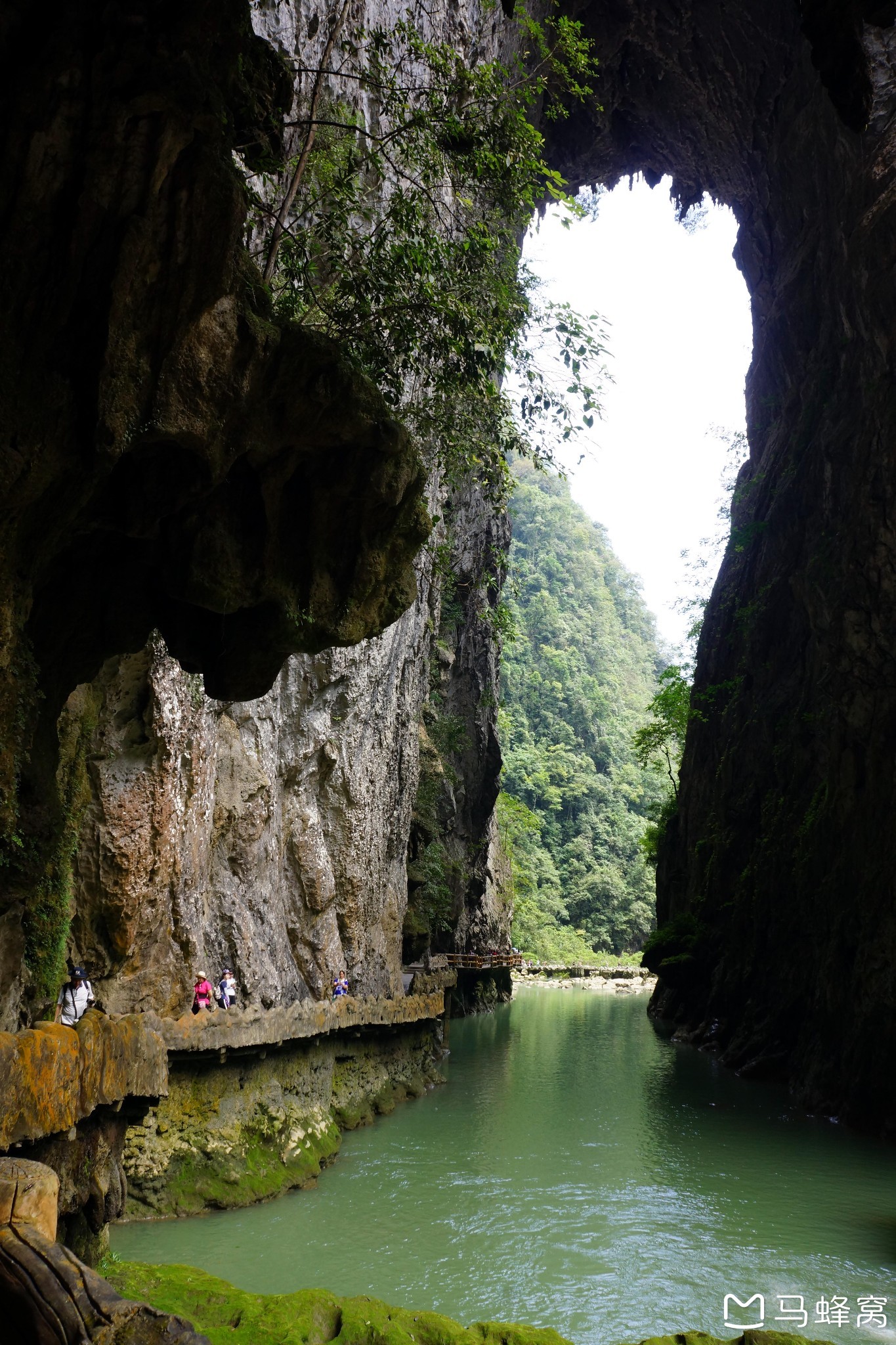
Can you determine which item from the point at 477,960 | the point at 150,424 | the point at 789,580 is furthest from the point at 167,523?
the point at 477,960

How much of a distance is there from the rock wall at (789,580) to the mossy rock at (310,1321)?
39.1 feet

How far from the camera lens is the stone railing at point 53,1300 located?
311 cm

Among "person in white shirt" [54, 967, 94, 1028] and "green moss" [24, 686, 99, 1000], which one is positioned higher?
"green moss" [24, 686, 99, 1000]

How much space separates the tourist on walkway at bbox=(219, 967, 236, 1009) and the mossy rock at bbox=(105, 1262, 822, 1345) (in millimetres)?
6227

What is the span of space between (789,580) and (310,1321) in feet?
71.6

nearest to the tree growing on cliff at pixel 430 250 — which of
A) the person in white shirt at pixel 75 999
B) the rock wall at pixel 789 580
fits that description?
the rock wall at pixel 789 580

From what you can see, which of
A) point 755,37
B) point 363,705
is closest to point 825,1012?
point 363,705

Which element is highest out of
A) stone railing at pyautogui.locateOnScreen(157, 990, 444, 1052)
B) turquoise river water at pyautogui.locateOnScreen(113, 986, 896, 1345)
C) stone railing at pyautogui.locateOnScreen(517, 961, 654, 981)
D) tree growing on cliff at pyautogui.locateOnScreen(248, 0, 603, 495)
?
tree growing on cliff at pyautogui.locateOnScreen(248, 0, 603, 495)

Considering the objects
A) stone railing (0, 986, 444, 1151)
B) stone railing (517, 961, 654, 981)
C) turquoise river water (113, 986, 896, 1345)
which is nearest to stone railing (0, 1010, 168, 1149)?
stone railing (0, 986, 444, 1151)

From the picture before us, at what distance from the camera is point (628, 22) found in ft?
93.0

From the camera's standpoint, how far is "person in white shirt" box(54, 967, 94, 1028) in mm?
8766

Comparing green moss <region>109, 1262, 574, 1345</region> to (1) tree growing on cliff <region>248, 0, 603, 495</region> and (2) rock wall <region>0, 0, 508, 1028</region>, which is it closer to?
(2) rock wall <region>0, 0, 508, 1028</region>

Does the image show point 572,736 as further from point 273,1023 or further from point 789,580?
point 273,1023

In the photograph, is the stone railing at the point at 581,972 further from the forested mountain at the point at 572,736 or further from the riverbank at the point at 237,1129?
the riverbank at the point at 237,1129
